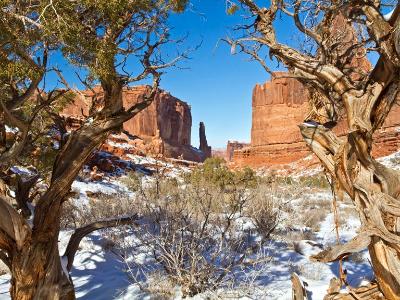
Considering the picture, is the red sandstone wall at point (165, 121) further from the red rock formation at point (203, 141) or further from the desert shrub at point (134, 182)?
the desert shrub at point (134, 182)

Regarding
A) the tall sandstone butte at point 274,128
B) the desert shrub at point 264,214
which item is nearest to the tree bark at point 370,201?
the desert shrub at point 264,214

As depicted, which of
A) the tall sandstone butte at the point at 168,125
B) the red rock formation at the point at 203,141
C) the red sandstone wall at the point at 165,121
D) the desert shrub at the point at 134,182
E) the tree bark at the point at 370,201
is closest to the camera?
the tree bark at the point at 370,201

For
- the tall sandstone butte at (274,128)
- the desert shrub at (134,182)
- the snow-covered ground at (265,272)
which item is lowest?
the snow-covered ground at (265,272)

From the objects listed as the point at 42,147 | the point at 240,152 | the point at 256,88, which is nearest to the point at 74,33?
the point at 42,147

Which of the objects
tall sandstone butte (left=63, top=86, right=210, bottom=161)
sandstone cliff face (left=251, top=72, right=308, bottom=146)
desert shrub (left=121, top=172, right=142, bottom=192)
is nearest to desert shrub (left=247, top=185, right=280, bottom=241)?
desert shrub (left=121, top=172, right=142, bottom=192)

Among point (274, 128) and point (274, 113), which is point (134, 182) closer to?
point (274, 128)

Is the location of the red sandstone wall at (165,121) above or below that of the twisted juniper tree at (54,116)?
above

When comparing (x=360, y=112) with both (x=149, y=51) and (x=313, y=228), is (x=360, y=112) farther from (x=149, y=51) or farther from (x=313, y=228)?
(x=313, y=228)

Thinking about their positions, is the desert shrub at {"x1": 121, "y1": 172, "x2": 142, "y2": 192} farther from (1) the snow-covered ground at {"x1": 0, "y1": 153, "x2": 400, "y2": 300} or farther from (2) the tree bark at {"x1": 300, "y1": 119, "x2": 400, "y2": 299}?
(2) the tree bark at {"x1": 300, "y1": 119, "x2": 400, "y2": 299}

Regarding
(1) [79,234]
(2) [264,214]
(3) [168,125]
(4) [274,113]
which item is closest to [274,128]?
(4) [274,113]

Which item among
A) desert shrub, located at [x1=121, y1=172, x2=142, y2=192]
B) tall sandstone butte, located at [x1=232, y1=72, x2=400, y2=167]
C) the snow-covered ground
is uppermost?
tall sandstone butte, located at [x1=232, y1=72, x2=400, y2=167]

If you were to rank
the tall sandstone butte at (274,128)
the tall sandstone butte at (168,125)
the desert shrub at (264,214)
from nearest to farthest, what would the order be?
the desert shrub at (264,214) < the tall sandstone butte at (274,128) < the tall sandstone butte at (168,125)

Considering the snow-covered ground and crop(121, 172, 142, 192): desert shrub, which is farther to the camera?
crop(121, 172, 142, 192): desert shrub

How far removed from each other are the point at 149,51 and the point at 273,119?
64224 millimetres
